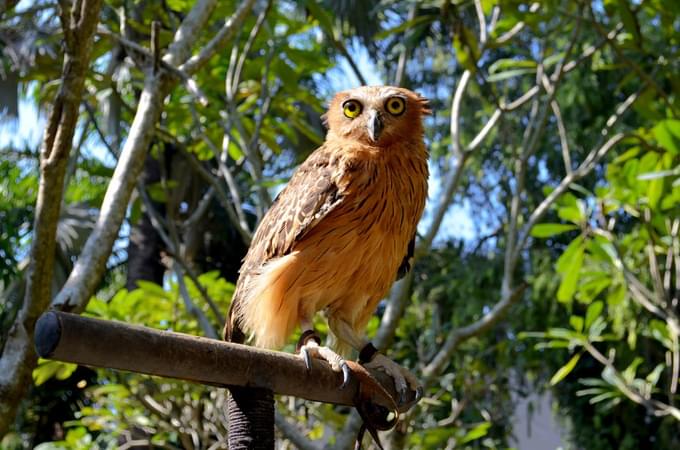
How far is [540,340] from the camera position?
432 inches

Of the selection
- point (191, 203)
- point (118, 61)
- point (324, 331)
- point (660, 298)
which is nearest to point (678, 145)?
point (660, 298)

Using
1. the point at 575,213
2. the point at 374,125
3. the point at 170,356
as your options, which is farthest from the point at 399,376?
the point at 575,213

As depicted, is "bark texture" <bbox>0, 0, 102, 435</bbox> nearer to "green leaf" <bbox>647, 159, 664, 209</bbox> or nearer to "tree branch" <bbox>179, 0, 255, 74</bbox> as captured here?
"tree branch" <bbox>179, 0, 255, 74</bbox>

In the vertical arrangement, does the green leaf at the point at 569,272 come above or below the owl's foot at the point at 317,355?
above

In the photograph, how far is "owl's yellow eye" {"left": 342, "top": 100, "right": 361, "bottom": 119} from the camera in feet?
11.4

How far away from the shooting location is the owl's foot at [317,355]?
2.55 meters

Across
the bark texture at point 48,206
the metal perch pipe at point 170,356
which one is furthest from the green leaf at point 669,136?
the bark texture at point 48,206

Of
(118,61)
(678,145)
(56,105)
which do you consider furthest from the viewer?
(118,61)

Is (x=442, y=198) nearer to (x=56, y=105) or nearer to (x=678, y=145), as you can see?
(x=678, y=145)

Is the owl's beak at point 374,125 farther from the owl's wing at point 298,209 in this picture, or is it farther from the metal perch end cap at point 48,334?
the metal perch end cap at point 48,334

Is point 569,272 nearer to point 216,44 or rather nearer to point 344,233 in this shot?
point 344,233

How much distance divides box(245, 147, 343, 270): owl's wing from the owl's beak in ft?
0.63

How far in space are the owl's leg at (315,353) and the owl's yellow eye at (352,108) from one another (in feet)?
2.78

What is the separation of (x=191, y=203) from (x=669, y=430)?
20.5 ft
